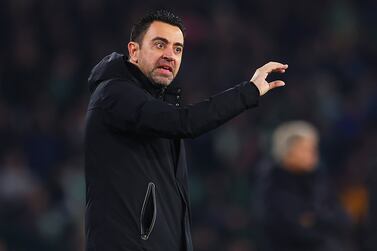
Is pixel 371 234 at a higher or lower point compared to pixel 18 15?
lower

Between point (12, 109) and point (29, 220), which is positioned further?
point (12, 109)

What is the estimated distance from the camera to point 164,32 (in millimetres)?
4832

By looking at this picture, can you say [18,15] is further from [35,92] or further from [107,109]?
[107,109]

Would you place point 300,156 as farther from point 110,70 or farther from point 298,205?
point 110,70

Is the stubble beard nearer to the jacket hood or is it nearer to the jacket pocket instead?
the jacket hood

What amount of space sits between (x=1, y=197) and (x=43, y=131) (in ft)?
3.19

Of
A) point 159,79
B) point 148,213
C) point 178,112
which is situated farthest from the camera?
point 159,79

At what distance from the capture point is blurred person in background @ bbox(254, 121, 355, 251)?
7.75m

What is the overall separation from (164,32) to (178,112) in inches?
19.0

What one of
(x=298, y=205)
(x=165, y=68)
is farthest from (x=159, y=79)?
(x=298, y=205)

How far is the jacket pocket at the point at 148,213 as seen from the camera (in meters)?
4.61

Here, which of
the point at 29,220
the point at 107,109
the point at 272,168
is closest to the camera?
the point at 107,109

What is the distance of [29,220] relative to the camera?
10852 millimetres

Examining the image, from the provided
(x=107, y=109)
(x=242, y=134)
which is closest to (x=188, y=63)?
(x=242, y=134)
